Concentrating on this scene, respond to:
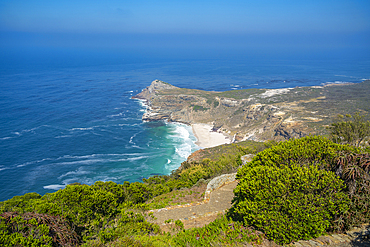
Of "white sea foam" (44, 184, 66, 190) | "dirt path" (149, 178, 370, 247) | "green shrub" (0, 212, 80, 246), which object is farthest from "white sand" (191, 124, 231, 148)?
"green shrub" (0, 212, 80, 246)

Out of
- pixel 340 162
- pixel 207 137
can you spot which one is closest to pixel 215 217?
pixel 340 162

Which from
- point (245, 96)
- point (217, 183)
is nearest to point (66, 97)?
point (245, 96)

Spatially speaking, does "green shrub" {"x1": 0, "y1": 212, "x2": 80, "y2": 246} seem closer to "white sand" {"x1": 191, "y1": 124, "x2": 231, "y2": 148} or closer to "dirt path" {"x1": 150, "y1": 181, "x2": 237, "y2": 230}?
"dirt path" {"x1": 150, "y1": 181, "x2": 237, "y2": 230}

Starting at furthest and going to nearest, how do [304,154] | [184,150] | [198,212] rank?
[184,150], [198,212], [304,154]

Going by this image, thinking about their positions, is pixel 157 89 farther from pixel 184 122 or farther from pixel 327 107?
pixel 327 107

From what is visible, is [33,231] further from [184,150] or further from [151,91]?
[151,91]

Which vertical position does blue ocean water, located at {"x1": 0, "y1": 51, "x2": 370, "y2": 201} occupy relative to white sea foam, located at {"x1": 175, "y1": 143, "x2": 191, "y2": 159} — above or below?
above
